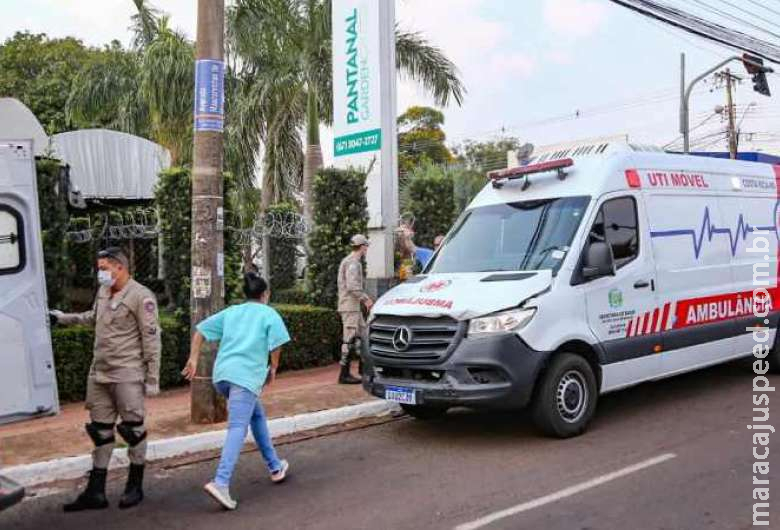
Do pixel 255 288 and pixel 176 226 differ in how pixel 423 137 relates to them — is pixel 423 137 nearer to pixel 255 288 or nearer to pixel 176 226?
pixel 176 226

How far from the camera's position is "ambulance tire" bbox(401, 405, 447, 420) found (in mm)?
7418

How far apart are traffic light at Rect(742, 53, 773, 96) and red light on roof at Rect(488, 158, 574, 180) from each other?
10935 millimetres

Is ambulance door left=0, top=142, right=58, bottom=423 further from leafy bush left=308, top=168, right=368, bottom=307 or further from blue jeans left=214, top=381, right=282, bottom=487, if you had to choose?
leafy bush left=308, top=168, right=368, bottom=307

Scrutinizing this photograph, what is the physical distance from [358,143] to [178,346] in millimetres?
4291

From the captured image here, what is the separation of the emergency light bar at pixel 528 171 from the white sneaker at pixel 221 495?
13.7 ft

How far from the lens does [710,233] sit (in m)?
8.12

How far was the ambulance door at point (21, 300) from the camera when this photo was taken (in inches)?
186

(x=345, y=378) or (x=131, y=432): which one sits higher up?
(x=131, y=432)

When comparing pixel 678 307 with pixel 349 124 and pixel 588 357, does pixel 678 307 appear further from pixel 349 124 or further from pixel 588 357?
pixel 349 124

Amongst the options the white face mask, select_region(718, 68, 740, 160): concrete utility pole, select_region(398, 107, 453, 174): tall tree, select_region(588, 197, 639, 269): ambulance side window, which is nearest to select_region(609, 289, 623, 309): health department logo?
select_region(588, 197, 639, 269): ambulance side window

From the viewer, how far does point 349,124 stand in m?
11.8

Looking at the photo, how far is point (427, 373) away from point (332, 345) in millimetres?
4820

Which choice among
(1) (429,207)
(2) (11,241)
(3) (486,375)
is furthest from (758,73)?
(2) (11,241)

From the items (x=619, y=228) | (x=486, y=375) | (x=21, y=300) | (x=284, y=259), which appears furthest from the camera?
(x=284, y=259)
